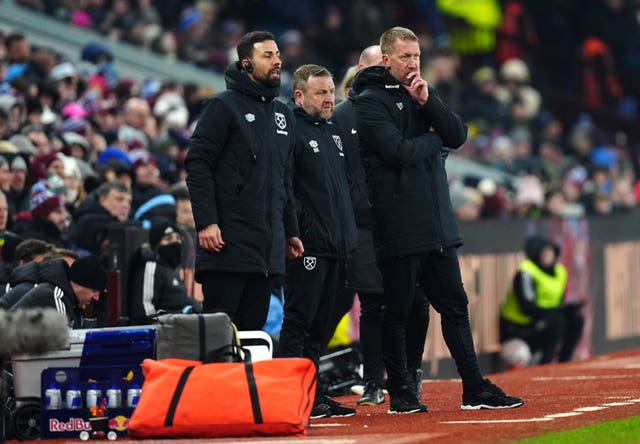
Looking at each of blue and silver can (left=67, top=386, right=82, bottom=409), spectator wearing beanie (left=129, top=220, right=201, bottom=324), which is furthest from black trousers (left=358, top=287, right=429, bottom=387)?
blue and silver can (left=67, top=386, right=82, bottom=409)

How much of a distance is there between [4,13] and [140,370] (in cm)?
1424

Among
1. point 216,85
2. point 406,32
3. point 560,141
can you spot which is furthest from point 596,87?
point 406,32

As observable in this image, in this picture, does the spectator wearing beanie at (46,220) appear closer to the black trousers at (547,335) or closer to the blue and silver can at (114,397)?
the blue and silver can at (114,397)

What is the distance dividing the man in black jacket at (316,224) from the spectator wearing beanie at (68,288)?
1424 mm

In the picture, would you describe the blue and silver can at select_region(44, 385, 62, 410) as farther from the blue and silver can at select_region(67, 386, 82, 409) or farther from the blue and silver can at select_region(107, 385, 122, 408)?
the blue and silver can at select_region(107, 385, 122, 408)

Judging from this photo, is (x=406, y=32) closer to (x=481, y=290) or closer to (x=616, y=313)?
(x=481, y=290)

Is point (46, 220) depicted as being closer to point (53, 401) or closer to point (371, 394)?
point (371, 394)

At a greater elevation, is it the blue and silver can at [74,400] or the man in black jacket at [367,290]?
the man in black jacket at [367,290]

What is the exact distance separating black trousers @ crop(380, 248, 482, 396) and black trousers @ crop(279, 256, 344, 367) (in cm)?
37

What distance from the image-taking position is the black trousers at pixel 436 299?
10.2m

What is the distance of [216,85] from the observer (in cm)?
2431

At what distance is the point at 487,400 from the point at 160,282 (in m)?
3.47

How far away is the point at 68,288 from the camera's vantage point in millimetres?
10633

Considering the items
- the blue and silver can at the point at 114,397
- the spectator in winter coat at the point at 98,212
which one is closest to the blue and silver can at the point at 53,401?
the blue and silver can at the point at 114,397
